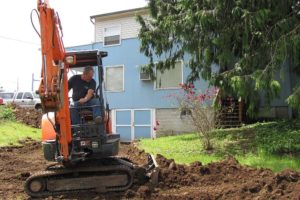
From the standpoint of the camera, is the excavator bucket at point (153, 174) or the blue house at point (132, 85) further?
the blue house at point (132, 85)

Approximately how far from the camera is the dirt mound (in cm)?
2597

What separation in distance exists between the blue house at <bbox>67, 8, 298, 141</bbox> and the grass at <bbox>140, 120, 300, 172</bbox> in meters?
7.29

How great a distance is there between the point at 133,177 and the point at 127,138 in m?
17.8

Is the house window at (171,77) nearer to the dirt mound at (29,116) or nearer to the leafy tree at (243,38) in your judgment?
the dirt mound at (29,116)

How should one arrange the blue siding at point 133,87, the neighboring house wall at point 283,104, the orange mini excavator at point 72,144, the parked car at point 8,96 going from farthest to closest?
the parked car at point 8,96 → the blue siding at point 133,87 → the neighboring house wall at point 283,104 → the orange mini excavator at point 72,144

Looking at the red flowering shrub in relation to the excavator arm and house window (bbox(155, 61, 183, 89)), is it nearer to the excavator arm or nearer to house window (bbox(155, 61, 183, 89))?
the excavator arm

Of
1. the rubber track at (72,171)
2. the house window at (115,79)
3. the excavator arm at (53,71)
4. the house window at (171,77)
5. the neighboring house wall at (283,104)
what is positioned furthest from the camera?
the house window at (115,79)

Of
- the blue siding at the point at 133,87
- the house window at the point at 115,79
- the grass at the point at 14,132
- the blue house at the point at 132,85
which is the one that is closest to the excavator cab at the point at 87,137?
the grass at the point at 14,132

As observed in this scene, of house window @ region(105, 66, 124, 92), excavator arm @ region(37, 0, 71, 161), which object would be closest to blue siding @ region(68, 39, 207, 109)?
house window @ region(105, 66, 124, 92)

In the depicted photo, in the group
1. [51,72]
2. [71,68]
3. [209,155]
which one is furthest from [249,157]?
[51,72]

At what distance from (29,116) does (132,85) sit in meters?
6.13

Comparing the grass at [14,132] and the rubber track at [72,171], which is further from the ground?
the grass at [14,132]

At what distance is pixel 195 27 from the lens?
14930 millimetres

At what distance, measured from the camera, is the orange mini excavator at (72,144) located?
7.92 m
